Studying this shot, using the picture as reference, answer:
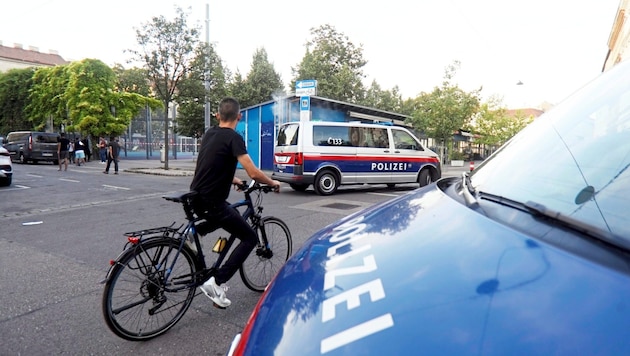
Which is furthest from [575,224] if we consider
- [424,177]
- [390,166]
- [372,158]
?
[424,177]

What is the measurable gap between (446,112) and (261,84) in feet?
48.5

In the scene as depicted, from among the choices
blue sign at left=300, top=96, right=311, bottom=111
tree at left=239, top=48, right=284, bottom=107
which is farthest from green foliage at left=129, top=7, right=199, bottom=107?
tree at left=239, top=48, right=284, bottom=107

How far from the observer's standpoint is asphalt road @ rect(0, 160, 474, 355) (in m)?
2.78

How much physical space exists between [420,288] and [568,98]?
1.45 m

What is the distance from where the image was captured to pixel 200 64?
17359 mm

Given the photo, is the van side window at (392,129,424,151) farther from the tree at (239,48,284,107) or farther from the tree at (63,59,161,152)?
the tree at (239,48,284,107)

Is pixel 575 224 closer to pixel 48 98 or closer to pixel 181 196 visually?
pixel 181 196

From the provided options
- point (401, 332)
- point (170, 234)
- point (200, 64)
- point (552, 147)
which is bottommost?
point (170, 234)

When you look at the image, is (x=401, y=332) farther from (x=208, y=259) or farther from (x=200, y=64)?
(x=200, y=64)

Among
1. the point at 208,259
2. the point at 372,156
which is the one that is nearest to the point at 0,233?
the point at 208,259

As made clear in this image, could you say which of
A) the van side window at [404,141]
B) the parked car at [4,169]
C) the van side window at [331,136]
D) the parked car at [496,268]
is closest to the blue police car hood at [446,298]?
the parked car at [496,268]

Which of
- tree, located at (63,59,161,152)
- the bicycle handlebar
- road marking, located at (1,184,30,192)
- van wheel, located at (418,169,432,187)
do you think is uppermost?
tree, located at (63,59,161,152)

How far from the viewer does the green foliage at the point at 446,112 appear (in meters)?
28.1

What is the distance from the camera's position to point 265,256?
3.80m
